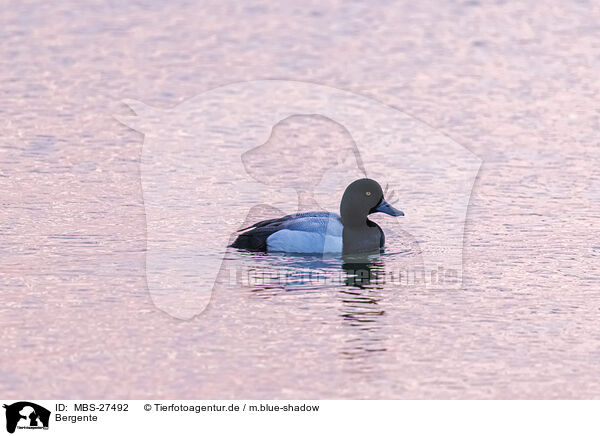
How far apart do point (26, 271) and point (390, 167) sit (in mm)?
5820

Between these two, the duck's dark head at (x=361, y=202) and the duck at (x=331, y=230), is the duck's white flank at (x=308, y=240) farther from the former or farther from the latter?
the duck's dark head at (x=361, y=202)

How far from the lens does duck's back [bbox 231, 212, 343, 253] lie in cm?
1577

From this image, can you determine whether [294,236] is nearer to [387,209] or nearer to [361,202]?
[361,202]

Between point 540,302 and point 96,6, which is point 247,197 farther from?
point 96,6

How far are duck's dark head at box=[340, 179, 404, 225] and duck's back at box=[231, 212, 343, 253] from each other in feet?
0.78

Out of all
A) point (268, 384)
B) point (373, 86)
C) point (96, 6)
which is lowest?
point (268, 384)

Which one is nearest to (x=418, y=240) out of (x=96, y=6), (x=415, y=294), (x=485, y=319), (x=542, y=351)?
(x=415, y=294)

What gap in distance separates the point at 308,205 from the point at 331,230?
1.52 m

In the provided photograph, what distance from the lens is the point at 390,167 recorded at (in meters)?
18.6
